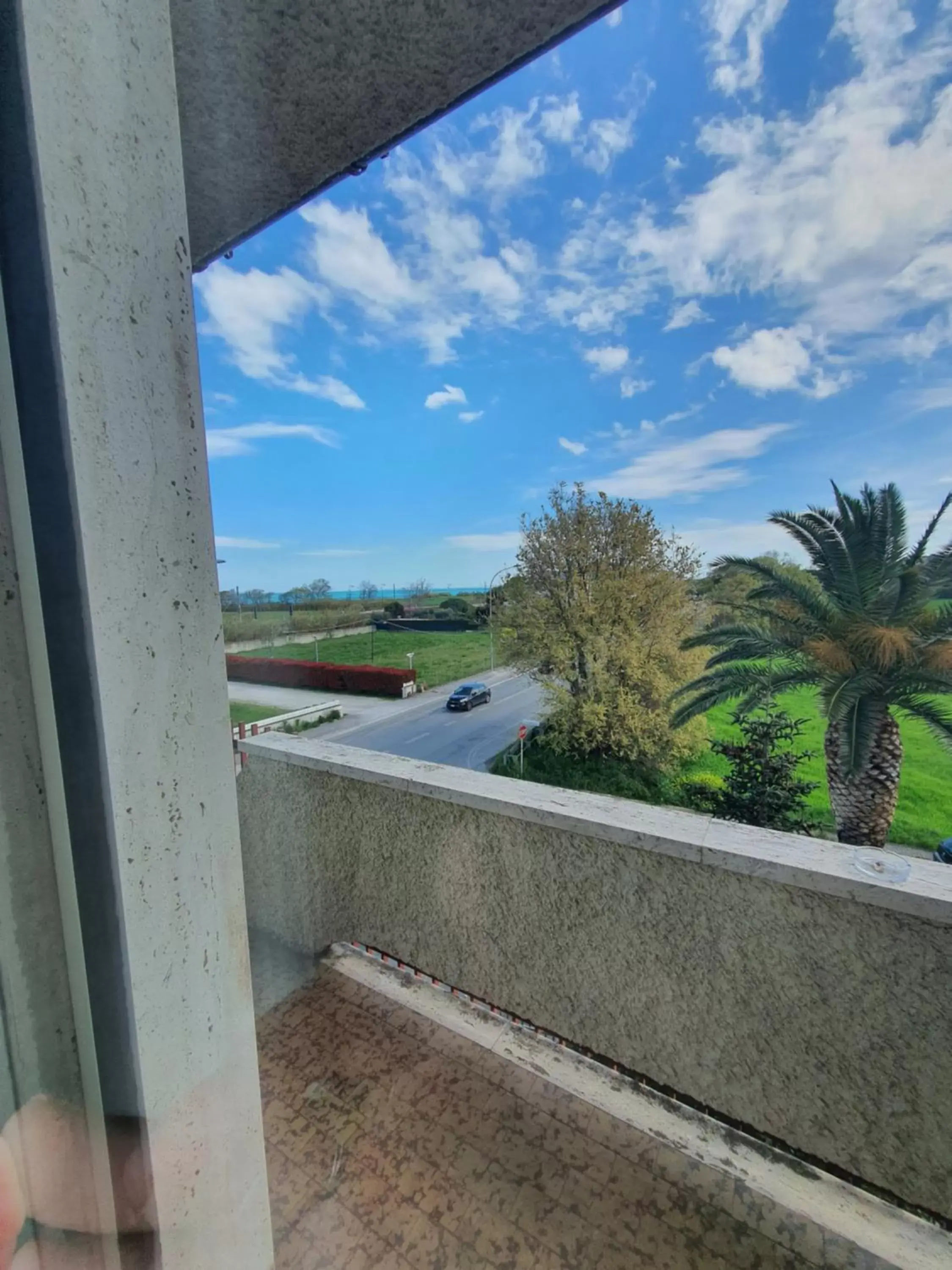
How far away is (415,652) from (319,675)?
0.82 meters

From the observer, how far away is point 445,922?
1.42m

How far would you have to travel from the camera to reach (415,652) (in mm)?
2545

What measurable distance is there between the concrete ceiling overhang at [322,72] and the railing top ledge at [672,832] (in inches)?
51.8

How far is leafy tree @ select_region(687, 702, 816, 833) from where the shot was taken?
16.6ft

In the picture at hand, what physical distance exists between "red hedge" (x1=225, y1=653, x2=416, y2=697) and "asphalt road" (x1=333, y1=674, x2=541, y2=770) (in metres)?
0.19

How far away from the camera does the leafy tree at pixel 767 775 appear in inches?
199

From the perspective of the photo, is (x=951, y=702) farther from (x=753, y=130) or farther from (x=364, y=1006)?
(x=364, y=1006)

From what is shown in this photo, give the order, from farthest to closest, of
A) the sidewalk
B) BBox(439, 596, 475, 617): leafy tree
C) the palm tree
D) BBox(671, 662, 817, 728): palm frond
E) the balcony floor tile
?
1. BBox(671, 662, 817, 728): palm frond
2. the palm tree
3. BBox(439, 596, 475, 617): leafy tree
4. the sidewalk
5. the balcony floor tile

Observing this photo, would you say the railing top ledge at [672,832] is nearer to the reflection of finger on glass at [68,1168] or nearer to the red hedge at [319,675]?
the red hedge at [319,675]

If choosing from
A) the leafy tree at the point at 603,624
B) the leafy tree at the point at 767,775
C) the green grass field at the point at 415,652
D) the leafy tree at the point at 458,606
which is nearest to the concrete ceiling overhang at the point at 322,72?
the green grass field at the point at 415,652

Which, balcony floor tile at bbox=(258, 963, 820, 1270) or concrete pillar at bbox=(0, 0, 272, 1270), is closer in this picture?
concrete pillar at bbox=(0, 0, 272, 1270)

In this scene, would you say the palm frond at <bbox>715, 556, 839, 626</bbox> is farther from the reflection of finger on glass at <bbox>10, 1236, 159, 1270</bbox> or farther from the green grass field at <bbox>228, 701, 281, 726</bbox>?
the reflection of finger on glass at <bbox>10, 1236, 159, 1270</bbox>

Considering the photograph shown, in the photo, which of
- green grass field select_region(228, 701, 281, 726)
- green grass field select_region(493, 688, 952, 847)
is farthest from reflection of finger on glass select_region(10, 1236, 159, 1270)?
green grass field select_region(493, 688, 952, 847)

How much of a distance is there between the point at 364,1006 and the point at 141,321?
173cm
